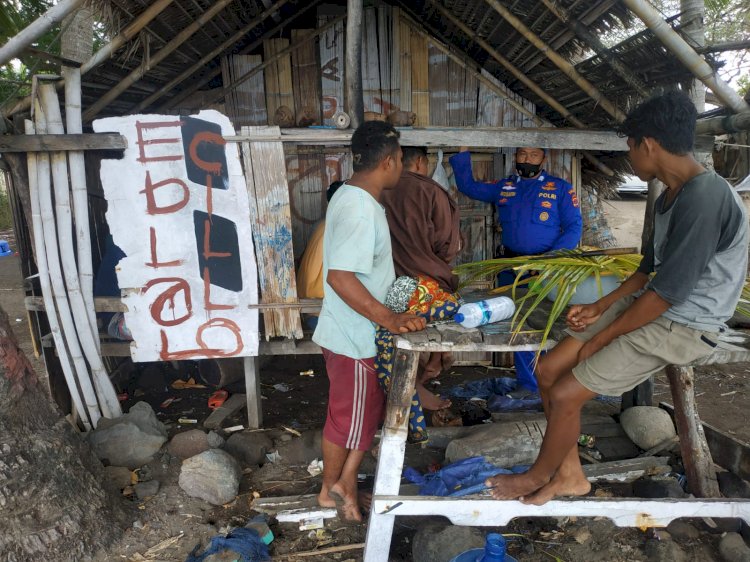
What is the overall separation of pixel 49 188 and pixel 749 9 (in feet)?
23.5

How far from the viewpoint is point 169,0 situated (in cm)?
360

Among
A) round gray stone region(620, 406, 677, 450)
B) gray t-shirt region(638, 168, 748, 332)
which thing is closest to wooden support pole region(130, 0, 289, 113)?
gray t-shirt region(638, 168, 748, 332)

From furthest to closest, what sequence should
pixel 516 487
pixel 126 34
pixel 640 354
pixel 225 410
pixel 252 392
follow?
pixel 225 410
pixel 252 392
pixel 126 34
pixel 516 487
pixel 640 354

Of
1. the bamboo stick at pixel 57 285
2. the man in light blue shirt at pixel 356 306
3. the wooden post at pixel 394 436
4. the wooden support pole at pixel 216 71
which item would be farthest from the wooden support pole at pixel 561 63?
the bamboo stick at pixel 57 285

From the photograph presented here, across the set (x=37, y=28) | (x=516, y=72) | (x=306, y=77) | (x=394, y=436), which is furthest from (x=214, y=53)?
(x=394, y=436)

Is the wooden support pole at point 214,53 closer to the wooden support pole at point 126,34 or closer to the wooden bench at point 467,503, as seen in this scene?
the wooden support pole at point 126,34

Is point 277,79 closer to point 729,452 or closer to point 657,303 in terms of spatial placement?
point 657,303

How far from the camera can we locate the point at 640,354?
2.42 m

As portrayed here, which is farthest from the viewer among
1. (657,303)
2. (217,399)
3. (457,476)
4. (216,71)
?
(216,71)

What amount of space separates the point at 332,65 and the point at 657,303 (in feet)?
13.3

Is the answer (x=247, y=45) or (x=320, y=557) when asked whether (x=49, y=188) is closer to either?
(x=247, y=45)

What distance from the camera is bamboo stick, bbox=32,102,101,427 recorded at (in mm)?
3895

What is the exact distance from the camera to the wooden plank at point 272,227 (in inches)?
159

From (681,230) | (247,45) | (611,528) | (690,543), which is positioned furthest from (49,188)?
(690,543)
